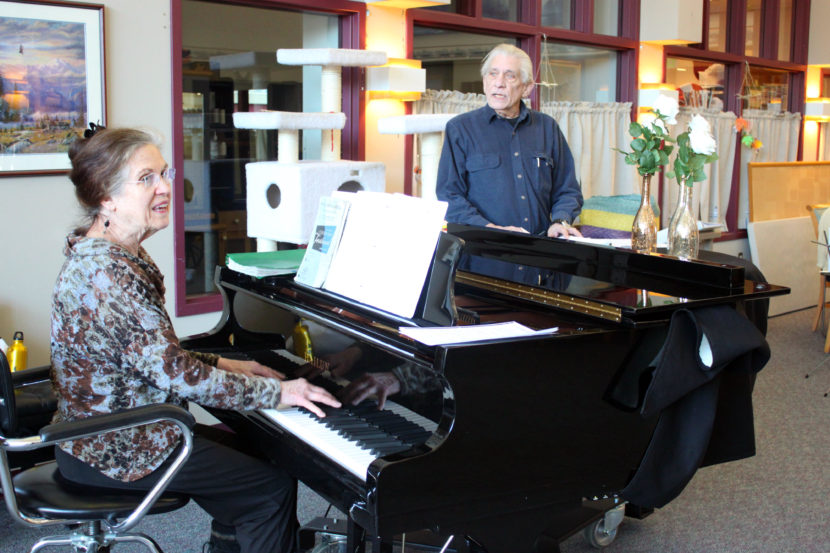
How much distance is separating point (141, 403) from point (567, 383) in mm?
996

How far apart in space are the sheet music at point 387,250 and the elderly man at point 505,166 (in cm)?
135

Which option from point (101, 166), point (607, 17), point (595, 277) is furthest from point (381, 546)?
point (607, 17)

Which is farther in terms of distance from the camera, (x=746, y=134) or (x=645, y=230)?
(x=746, y=134)

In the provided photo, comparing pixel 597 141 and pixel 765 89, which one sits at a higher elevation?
pixel 765 89

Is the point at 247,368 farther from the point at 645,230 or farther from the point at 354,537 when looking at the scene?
the point at 645,230

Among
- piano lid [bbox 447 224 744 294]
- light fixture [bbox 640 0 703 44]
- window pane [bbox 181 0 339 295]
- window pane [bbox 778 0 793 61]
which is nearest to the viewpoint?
piano lid [bbox 447 224 744 294]

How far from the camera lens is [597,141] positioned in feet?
20.2

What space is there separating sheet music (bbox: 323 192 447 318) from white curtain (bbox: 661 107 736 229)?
16.7 ft

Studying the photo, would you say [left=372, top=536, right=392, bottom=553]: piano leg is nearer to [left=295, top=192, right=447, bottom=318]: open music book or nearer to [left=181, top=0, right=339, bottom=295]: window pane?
[left=295, top=192, right=447, bottom=318]: open music book

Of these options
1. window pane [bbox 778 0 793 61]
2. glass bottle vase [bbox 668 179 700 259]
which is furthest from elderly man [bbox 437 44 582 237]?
window pane [bbox 778 0 793 61]

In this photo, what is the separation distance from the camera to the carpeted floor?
307 centimetres

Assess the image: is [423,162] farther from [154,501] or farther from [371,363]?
[154,501]

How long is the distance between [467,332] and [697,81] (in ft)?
19.9

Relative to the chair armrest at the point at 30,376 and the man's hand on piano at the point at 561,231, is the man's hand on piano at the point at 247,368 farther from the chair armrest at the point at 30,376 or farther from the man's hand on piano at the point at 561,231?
the man's hand on piano at the point at 561,231
